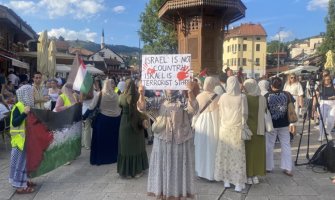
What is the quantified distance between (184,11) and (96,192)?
10.2 metres

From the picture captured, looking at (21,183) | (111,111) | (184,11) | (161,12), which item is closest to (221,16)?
(184,11)

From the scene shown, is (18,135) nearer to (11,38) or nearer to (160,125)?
(160,125)

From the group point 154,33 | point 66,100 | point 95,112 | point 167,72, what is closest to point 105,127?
point 95,112

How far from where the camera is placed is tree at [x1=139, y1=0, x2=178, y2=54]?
38250mm

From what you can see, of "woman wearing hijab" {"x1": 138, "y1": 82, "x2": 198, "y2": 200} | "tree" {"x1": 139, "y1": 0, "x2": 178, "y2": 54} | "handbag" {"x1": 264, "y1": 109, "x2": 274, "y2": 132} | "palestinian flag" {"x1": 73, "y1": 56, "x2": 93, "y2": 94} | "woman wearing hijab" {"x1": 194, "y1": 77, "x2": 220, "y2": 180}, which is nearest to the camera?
"woman wearing hijab" {"x1": 138, "y1": 82, "x2": 198, "y2": 200}

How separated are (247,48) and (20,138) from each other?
89160 millimetres

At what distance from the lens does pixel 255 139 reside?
238 inches

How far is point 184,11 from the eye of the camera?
14.5 meters

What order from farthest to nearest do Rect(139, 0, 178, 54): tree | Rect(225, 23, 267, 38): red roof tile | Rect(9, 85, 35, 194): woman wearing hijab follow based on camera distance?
Rect(225, 23, 267, 38): red roof tile < Rect(139, 0, 178, 54): tree < Rect(9, 85, 35, 194): woman wearing hijab

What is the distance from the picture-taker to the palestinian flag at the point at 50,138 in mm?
6016

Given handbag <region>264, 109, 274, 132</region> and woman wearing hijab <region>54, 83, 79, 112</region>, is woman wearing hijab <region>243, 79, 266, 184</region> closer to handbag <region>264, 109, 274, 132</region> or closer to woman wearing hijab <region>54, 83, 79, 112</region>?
handbag <region>264, 109, 274, 132</region>

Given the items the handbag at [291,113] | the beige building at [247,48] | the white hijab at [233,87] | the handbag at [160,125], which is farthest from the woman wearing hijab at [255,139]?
the beige building at [247,48]

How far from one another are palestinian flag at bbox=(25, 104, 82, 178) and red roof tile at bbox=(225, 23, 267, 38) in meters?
84.8

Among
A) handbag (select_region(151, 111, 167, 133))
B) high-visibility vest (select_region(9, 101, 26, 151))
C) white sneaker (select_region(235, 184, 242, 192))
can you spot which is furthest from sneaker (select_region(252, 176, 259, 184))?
high-visibility vest (select_region(9, 101, 26, 151))
